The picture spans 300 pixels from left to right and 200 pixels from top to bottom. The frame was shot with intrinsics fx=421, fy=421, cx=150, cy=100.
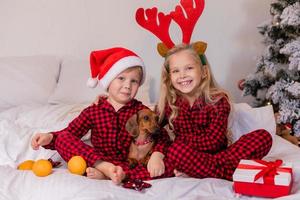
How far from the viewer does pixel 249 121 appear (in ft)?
5.98

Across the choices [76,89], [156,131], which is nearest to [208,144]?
[156,131]

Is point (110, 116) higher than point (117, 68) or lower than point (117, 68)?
lower

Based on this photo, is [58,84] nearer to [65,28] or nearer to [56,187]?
[65,28]

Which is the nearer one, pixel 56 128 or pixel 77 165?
pixel 77 165

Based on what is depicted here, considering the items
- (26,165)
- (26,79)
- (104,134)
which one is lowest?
(26,165)

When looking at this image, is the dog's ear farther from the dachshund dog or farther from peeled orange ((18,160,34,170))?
peeled orange ((18,160,34,170))

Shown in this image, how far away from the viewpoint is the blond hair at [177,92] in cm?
160

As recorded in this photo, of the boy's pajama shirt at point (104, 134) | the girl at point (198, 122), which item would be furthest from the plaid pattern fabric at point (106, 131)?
the girl at point (198, 122)

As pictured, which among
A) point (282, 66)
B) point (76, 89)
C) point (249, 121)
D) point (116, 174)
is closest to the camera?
point (116, 174)

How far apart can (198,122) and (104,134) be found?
0.35 meters

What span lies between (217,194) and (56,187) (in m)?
0.48

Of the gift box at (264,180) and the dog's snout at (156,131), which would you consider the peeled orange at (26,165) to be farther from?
the gift box at (264,180)

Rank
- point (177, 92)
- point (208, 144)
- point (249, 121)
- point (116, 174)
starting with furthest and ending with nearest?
1. point (249, 121)
2. point (177, 92)
3. point (208, 144)
4. point (116, 174)

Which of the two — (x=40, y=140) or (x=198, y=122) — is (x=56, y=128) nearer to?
(x=40, y=140)
